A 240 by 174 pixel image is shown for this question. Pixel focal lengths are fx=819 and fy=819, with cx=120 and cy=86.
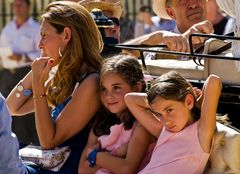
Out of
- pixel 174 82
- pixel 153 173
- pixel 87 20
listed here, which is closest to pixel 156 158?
pixel 153 173

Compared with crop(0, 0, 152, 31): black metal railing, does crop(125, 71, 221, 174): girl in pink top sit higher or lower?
higher

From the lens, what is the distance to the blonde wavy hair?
4625 mm

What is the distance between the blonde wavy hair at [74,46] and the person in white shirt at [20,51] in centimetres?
511

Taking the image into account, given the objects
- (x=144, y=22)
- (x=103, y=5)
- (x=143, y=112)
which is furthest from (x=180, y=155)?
(x=144, y=22)

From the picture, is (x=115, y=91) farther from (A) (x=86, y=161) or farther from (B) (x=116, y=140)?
(A) (x=86, y=161)

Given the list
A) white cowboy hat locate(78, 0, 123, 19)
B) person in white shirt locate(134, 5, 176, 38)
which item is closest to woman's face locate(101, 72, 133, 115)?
white cowboy hat locate(78, 0, 123, 19)

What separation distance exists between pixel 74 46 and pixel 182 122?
957mm

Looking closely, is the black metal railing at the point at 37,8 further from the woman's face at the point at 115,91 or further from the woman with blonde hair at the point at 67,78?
the woman's face at the point at 115,91

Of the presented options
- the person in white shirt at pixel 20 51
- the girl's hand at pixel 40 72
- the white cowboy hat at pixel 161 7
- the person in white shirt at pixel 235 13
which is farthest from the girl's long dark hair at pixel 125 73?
the person in white shirt at pixel 20 51

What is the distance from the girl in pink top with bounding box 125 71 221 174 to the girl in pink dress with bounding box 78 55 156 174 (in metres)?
0.20

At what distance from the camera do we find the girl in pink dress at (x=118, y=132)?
424 cm

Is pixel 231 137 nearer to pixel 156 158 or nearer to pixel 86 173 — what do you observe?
pixel 156 158

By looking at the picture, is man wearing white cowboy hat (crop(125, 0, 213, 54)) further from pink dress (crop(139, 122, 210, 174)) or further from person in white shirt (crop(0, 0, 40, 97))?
person in white shirt (crop(0, 0, 40, 97))

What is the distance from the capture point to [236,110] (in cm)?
435
